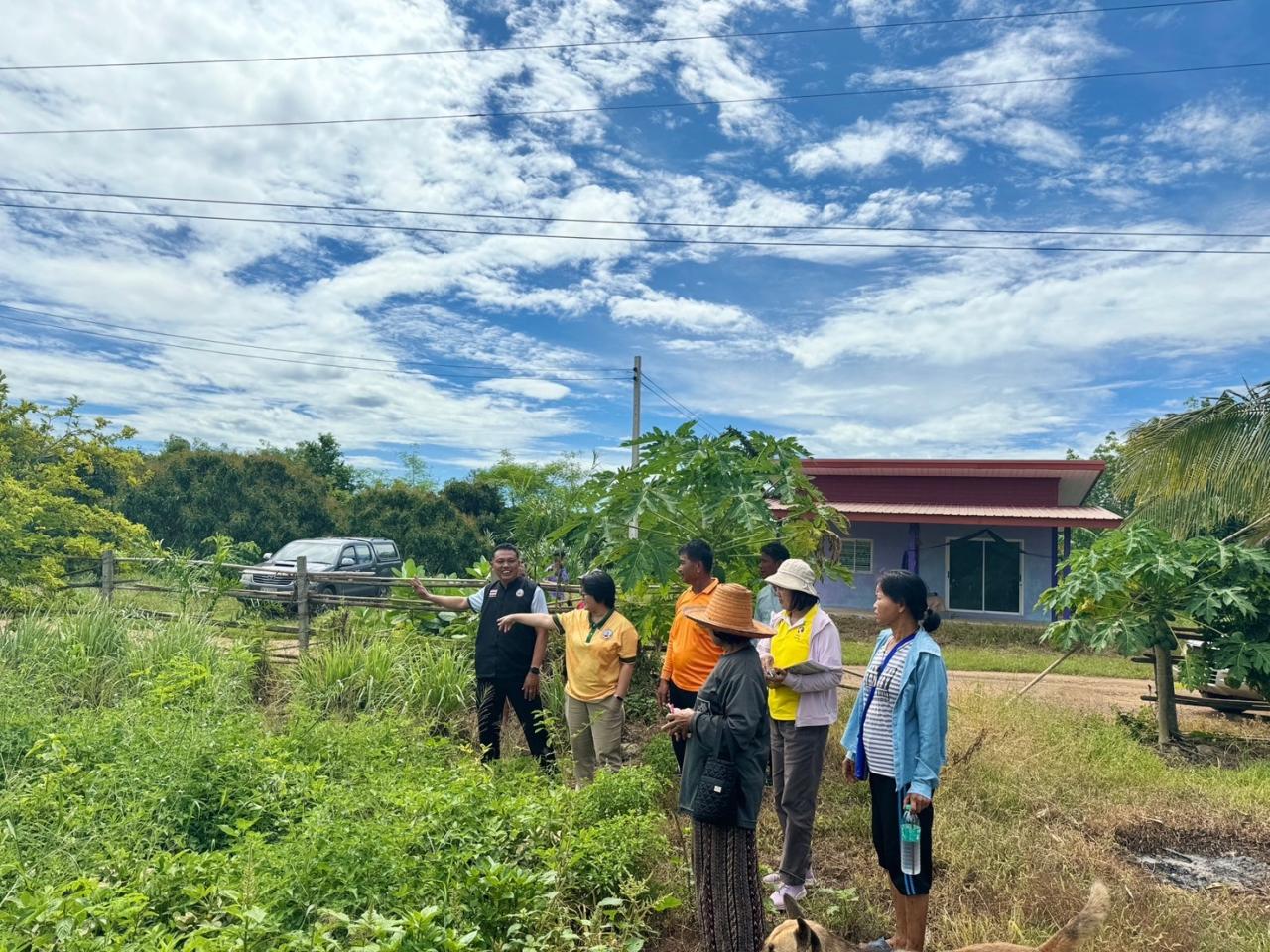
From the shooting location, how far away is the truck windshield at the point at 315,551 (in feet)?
50.2

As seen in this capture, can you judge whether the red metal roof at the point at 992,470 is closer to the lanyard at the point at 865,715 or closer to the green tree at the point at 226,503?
the lanyard at the point at 865,715

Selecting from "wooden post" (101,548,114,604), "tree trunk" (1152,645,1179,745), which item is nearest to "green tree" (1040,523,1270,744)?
"tree trunk" (1152,645,1179,745)

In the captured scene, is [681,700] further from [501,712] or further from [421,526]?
[421,526]

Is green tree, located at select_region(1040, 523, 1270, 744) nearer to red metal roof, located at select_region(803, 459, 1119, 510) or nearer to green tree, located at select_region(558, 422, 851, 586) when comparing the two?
green tree, located at select_region(558, 422, 851, 586)

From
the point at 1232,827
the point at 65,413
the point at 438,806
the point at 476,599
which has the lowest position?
the point at 1232,827

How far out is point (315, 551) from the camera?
15641mm

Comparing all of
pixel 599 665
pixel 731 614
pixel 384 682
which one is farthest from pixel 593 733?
pixel 384 682

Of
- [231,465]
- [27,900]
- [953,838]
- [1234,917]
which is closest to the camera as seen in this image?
[27,900]

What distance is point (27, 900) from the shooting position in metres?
2.86

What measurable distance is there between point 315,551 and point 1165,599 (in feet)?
45.4

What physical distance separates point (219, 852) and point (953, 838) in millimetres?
3866

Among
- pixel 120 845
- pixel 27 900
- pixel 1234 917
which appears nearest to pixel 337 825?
pixel 27 900

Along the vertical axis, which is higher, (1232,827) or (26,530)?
(26,530)

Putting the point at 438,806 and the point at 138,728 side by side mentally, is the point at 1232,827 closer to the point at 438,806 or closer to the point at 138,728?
the point at 438,806
